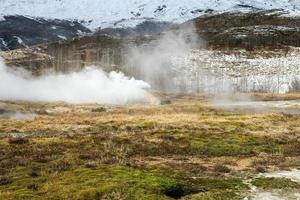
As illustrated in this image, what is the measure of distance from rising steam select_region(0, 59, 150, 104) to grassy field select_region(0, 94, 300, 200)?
48.0 metres

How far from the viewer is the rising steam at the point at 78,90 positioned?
123 metres

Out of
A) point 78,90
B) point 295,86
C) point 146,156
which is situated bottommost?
point 146,156

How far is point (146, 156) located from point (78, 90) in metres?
95.9

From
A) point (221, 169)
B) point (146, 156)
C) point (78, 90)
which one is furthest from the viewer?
point (78, 90)

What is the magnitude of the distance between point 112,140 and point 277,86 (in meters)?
132

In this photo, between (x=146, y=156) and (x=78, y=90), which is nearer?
(x=146, y=156)

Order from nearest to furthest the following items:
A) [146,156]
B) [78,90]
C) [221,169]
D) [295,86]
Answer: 1. [221,169]
2. [146,156]
3. [78,90]
4. [295,86]

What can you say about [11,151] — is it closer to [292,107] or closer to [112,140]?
[112,140]

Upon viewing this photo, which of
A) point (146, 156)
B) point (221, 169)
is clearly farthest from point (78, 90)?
point (221, 169)

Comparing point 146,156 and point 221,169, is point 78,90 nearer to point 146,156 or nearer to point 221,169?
point 146,156

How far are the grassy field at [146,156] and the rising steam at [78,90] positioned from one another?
48.0 m

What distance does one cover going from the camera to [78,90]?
136m

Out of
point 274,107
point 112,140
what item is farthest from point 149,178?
point 274,107

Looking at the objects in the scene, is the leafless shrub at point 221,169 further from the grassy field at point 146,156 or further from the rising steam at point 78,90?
the rising steam at point 78,90
